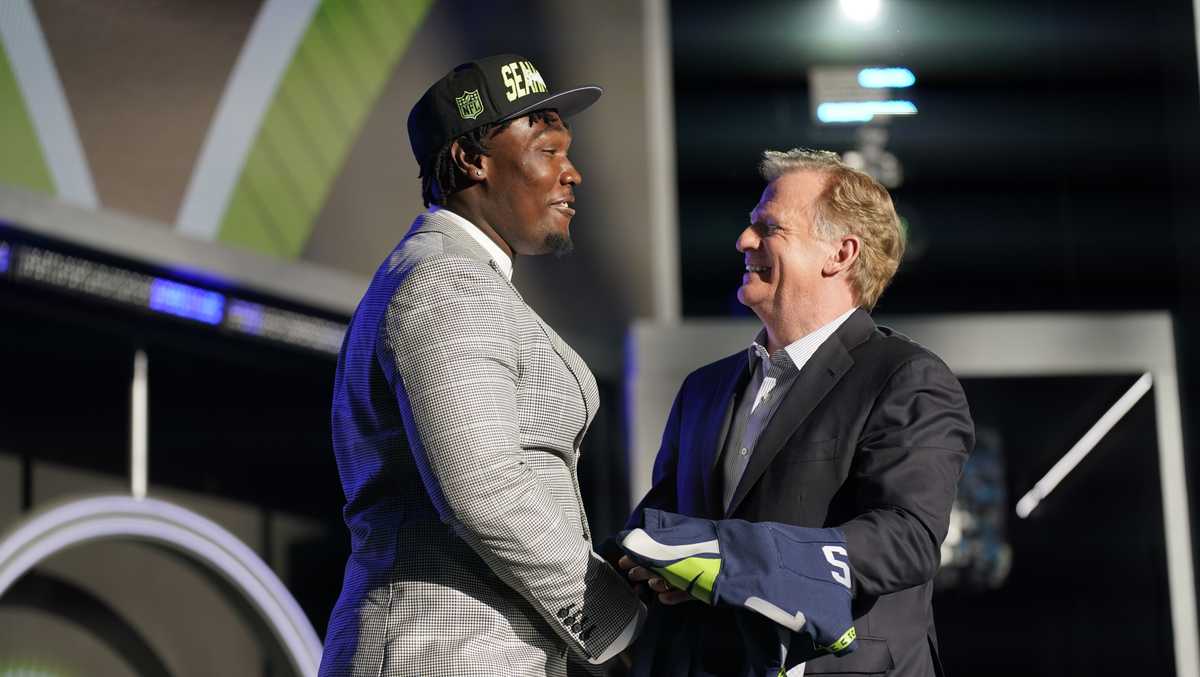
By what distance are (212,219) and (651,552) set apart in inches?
94.1

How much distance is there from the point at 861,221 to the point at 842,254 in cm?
6

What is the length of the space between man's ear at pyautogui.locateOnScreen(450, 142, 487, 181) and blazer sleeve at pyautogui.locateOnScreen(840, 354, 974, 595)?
2.10ft

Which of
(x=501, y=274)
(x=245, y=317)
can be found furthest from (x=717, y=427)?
A: (x=245, y=317)

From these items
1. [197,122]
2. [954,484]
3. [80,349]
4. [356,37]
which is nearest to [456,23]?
[356,37]

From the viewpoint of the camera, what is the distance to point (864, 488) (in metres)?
1.82

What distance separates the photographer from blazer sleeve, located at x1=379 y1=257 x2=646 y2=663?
5.67 feet

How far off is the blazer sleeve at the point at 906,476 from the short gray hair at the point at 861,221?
0.21 metres

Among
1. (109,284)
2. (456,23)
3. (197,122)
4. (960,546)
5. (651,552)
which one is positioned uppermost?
(456,23)

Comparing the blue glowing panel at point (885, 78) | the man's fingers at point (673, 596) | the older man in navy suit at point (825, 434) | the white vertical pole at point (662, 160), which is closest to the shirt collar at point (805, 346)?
the older man in navy suit at point (825, 434)

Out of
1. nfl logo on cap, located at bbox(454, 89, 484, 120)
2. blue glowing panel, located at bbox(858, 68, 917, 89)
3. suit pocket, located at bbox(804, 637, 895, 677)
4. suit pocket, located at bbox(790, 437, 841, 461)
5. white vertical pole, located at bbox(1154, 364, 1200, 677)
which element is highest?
blue glowing panel, located at bbox(858, 68, 917, 89)

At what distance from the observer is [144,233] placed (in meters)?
3.71

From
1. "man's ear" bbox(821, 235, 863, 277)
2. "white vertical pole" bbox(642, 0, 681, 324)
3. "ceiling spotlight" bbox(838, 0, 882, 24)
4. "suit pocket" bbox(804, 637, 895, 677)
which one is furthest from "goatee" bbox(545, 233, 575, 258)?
"ceiling spotlight" bbox(838, 0, 882, 24)

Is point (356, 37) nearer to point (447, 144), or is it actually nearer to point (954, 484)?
point (447, 144)

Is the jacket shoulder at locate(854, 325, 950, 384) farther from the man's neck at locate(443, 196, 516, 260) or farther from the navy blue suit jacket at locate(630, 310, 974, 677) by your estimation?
the man's neck at locate(443, 196, 516, 260)
